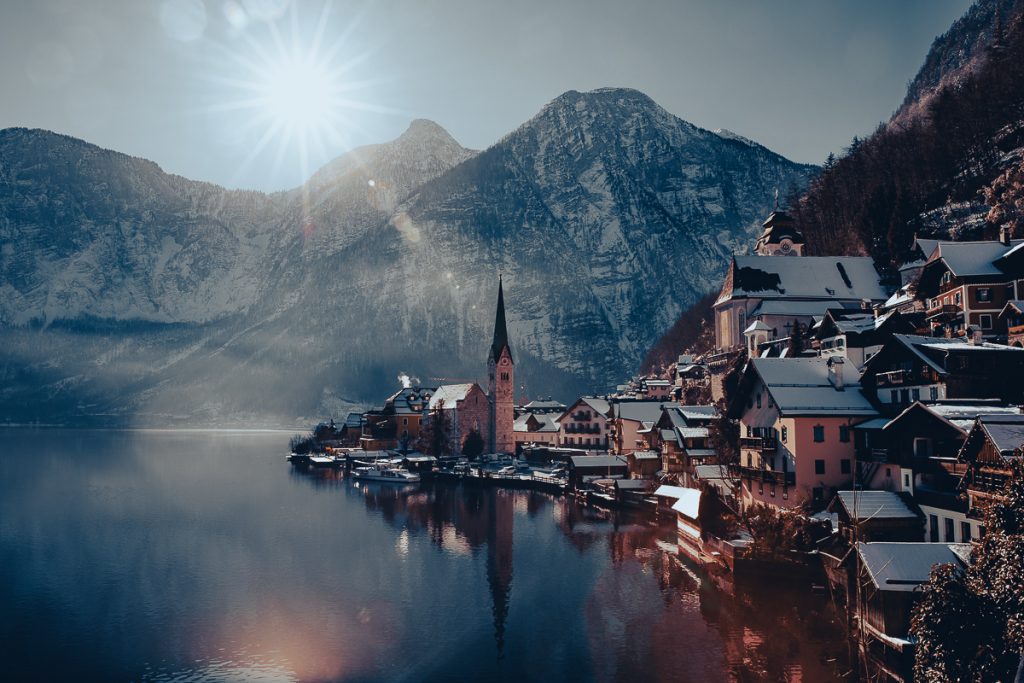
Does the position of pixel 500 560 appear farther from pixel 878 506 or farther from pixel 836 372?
pixel 836 372

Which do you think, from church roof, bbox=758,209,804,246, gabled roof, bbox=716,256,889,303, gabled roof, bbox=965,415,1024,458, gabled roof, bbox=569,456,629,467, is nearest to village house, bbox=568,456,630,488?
gabled roof, bbox=569,456,629,467

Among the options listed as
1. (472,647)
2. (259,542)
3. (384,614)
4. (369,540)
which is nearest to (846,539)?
(472,647)

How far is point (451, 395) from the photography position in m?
137

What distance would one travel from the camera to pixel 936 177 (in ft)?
349

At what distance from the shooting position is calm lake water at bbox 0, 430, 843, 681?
105 ft

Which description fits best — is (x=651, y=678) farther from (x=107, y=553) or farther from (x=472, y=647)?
(x=107, y=553)

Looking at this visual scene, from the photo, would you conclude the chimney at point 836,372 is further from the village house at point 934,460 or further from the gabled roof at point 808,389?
the village house at point 934,460

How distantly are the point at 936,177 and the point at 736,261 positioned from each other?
38.1m

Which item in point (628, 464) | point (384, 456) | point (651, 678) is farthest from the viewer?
point (384, 456)

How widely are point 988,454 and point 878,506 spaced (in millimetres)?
8164

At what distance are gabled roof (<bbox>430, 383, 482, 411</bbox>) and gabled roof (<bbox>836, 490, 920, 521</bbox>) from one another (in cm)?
9632

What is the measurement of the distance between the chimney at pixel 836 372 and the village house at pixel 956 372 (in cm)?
399

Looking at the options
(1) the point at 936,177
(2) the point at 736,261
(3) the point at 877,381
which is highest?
(1) the point at 936,177

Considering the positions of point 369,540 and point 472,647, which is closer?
point 472,647
